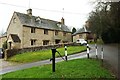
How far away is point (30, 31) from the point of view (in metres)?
45.2

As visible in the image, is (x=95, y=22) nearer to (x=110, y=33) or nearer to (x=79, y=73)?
(x=110, y=33)

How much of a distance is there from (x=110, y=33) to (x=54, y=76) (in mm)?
35600

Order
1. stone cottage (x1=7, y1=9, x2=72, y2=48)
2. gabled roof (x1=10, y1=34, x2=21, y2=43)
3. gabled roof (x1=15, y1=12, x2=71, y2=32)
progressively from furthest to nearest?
1. gabled roof (x1=15, y1=12, x2=71, y2=32)
2. stone cottage (x1=7, y1=9, x2=72, y2=48)
3. gabled roof (x1=10, y1=34, x2=21, y2=43)

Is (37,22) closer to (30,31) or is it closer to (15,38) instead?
(30,31)

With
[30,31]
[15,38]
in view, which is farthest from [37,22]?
[15,38]

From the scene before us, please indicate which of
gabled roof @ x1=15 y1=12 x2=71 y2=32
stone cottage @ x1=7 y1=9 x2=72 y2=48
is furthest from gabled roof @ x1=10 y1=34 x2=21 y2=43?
gabled roof @ x1=15 y1=12 x2=71 y2=32

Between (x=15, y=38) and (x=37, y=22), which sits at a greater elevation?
(x=37, y=22)

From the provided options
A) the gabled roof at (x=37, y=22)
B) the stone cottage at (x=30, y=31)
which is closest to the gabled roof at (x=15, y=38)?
the stone cottage at (x=30, y=31)

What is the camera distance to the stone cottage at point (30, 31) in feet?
143

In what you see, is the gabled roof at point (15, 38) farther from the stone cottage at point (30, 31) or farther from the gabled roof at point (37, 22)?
the gabled roof at point (37, 22)

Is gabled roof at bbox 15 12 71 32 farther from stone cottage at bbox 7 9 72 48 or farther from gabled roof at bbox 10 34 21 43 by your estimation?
gabled roof at bbox 10 34 21 43

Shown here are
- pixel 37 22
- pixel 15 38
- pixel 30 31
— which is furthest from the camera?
pixel 37 22

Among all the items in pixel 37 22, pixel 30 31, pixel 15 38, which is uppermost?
pixel 37 22

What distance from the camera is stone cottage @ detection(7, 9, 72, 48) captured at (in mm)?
43688
